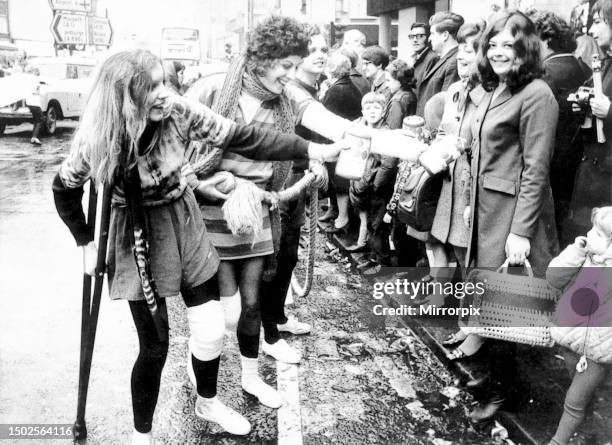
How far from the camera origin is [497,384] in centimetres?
352

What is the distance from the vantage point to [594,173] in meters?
3.89

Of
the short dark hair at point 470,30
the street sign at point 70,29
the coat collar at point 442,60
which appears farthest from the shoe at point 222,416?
the street sign at point 70,29

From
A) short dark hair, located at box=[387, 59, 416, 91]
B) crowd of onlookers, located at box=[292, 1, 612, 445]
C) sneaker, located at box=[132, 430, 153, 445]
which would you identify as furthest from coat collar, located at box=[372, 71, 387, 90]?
sneaker, located at box=[132, 430, 153, 445]

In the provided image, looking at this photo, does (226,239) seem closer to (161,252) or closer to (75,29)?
(161,252)

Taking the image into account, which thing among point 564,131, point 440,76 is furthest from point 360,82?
point 564,131

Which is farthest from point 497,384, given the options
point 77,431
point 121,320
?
point 121,320

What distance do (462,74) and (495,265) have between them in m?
1.83

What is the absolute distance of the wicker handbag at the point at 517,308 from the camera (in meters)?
3.10

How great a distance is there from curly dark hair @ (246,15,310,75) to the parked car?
13803 millimetres

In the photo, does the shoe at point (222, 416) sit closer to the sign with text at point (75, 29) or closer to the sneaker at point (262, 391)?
the sneaker at point (262, 391)

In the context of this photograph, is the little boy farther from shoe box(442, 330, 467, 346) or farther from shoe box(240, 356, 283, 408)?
shoe box(240, 356, 283, 408)

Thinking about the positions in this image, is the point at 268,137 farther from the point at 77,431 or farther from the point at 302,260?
the point at 302,260

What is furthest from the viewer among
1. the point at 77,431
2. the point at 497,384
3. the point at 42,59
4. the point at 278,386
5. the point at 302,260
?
the point at 42,59

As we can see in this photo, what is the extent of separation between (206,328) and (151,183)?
2.54 feet
